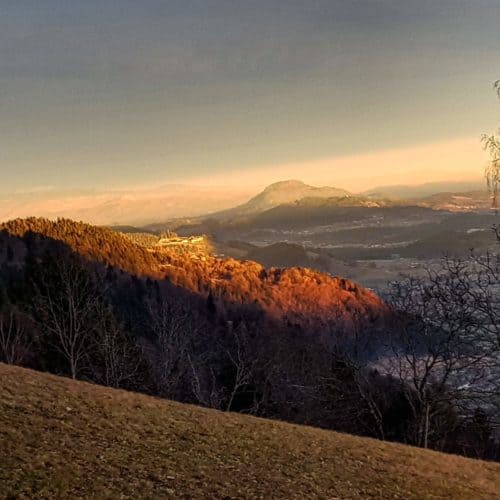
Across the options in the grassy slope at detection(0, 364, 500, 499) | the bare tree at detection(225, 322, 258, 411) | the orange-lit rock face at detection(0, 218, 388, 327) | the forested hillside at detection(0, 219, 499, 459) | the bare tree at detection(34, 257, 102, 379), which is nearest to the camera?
the grassy slope at detection(0, 364, 500, 499)

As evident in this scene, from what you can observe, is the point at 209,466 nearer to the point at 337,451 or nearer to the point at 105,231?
the point at 337,451

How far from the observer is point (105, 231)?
18075cm

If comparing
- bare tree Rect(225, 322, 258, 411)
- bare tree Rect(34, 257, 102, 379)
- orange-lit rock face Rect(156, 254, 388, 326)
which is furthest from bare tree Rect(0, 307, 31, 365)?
orange-lit rock face Rect(156, 254, 388, 326)

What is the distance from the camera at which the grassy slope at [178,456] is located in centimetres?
1348

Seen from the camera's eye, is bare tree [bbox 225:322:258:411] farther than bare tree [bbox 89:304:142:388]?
No

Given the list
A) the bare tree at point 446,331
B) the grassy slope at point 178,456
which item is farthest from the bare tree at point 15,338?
the bare tree at point 446,331

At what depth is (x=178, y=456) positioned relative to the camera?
1616 centimetres

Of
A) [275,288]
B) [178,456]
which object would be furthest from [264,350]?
[275,288]

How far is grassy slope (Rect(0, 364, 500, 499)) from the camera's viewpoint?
1348 cm

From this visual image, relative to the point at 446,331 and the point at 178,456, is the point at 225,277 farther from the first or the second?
the point at 178,456

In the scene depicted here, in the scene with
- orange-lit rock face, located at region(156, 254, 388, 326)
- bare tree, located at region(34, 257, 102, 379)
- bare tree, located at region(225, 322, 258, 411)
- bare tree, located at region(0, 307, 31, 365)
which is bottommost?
orange-lit rock face, located at region(156, 254, 388, 326)

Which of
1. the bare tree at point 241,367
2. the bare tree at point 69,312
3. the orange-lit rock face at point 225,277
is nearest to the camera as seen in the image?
the bare tree at point 241,367

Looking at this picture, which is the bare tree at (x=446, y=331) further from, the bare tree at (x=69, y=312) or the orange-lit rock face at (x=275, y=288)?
the orange-lit rock face at (x=275, y=288)

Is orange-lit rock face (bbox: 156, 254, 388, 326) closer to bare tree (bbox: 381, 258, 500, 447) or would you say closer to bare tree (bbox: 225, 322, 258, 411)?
bare tree (bbox: 225, 322, 258, 411)
